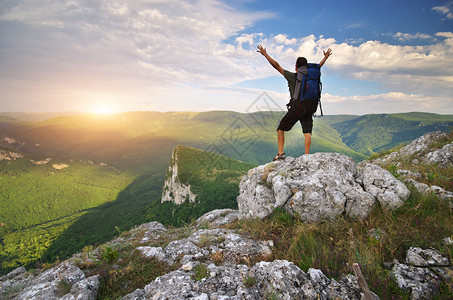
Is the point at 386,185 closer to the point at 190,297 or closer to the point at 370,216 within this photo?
the point at 370,216

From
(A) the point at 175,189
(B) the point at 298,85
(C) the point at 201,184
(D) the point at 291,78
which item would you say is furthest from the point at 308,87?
(A) the point at 175,189

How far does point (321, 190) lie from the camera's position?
20.6 feet

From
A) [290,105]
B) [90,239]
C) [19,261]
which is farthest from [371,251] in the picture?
[19,261]

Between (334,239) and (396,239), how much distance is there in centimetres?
123

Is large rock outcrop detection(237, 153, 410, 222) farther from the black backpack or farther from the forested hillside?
the forested hillside

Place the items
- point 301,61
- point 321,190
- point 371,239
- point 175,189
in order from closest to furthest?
point 371,239 → point 321,190 → point 301,61 → point 175,189

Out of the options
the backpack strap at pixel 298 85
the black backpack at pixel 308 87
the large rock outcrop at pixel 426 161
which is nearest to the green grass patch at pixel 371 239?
the large rock outcrop at pixel 426 161

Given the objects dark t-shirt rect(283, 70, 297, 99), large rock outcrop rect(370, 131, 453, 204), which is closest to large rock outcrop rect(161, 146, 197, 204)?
large rock outcrop rect(370, 131, 453, 204)

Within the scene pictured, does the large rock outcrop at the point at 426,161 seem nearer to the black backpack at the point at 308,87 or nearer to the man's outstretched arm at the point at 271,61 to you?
the black backpack at the point at 308,87

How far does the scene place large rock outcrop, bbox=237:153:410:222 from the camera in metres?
5.67

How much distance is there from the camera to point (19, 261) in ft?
248

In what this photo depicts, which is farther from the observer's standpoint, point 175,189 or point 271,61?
point 175,189

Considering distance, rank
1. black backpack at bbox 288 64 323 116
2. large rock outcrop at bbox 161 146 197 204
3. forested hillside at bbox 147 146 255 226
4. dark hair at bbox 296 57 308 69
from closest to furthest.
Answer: black backpack at bbox 288 64 323 116 < dark hair at bbox 296 57 308 69 < forested hillside at bbox 147 146 255 226 < large rock outcrop at bbox 161 146 197 204

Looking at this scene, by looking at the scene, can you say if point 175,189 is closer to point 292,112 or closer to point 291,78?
point 292,112
